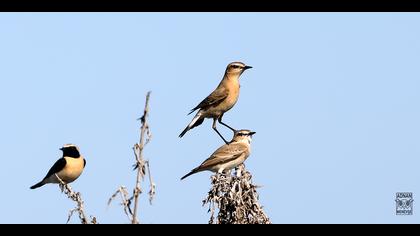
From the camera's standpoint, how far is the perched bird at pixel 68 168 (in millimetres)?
15734

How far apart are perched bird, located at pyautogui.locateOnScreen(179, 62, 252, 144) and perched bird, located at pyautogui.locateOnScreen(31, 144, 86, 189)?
2534mm

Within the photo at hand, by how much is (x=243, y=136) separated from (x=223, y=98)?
0.76m

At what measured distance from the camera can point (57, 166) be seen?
1585 cm

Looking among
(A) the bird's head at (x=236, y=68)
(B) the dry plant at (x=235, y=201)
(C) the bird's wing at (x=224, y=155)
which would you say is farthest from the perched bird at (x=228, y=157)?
(B) the dry plant at (x=235, y=201)

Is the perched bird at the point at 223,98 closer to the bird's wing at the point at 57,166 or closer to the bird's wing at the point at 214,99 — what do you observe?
the bird's wing at the point at 214,99

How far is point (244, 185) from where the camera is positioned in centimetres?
1021

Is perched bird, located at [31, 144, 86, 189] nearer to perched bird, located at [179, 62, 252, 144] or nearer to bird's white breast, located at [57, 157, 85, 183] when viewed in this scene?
bird's white breast, located at [57, 157, 85, 183]

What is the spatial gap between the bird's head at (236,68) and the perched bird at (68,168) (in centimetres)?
336

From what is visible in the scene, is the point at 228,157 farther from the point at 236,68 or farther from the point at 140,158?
the point at 140,158

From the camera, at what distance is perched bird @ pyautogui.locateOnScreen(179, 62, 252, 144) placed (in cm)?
1488

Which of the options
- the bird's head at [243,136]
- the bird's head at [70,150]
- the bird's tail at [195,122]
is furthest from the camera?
the bird's head at [70,150]

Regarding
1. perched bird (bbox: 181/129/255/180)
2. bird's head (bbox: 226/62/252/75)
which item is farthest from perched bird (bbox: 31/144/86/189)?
bird's head (bbox: 226/62/252/75)

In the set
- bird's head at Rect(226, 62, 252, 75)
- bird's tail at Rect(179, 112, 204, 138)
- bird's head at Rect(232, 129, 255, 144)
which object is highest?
bird's head at Rect(226, 62, 252, 75)
